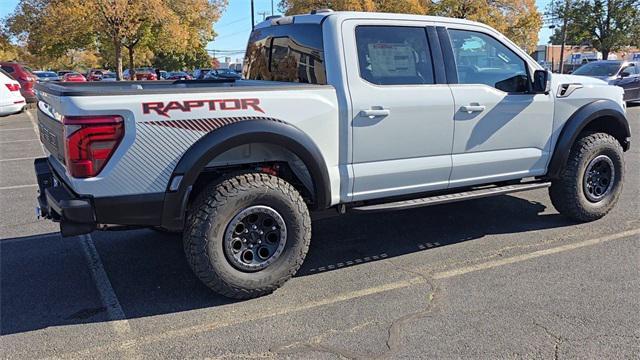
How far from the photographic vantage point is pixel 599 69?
57.7ft

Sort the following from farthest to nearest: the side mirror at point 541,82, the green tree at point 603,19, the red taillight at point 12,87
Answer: the green tree at point 603,19 → the red taillight at point 12,87 → the side mirror at point 541,82

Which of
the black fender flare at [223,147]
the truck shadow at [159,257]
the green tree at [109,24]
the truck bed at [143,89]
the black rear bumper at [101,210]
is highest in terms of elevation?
the green tree at [109,24]

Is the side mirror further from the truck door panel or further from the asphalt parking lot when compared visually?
the asphalt parking lot

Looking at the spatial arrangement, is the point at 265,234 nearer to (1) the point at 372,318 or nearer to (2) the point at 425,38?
(1) the point at 372,318

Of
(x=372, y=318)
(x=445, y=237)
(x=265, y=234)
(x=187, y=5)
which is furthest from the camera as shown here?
(x=187, y=5)

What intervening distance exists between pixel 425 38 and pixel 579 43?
1779 inches

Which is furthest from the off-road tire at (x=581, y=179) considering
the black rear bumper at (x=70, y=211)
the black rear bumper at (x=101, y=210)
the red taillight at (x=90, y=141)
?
the black rear bumper at (x=70, y=211)

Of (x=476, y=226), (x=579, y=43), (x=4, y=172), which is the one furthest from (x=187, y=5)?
(x=579, y=43)

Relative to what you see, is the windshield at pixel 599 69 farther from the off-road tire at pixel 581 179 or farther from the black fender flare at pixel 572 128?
the black fender flare at pixel 572 128

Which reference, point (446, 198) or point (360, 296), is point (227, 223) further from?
point (446, 198)

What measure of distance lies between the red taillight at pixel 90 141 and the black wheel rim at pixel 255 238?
913 millimetres

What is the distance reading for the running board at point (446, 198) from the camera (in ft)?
13.7

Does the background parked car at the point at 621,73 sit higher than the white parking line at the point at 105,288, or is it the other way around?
the background parked car at the point at 621,73

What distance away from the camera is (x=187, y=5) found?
27.0 metres
